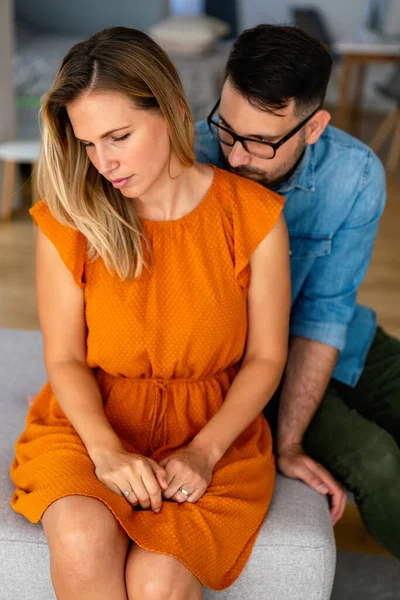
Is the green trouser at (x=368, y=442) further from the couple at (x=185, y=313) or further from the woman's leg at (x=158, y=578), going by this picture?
the woman's leg at (x=158, y=578)

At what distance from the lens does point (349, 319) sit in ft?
5.86

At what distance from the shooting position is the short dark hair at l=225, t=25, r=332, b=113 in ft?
5.19

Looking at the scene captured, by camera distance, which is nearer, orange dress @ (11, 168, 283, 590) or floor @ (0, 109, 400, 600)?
orange dress @ (11, 168, 283, 590)

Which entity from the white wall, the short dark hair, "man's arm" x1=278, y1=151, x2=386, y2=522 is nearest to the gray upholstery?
"man's arm" x1=278, y1=151, x2=386, y2=522

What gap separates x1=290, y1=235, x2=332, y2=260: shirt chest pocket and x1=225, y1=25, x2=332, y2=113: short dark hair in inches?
11.3

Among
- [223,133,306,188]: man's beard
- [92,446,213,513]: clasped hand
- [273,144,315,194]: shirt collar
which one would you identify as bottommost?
[92,446,213,513]: clasped hand

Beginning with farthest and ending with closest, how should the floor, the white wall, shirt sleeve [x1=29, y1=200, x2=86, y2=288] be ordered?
1. the white wall
2. the floor
3. shirt sleeve [x1=29, y1=200, x2=86, y2=288]

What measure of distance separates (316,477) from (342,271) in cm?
46

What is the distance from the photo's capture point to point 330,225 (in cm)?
177

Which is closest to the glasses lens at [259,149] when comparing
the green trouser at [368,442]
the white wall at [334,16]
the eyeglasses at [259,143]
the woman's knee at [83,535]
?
the eyeglasses at [259,143]

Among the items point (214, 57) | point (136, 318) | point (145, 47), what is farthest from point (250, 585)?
point (214, 57)

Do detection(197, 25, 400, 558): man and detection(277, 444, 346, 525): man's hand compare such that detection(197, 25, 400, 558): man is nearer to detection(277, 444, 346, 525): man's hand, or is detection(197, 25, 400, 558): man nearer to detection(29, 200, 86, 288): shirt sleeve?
detection(277, 444, 346, 525): man's hand

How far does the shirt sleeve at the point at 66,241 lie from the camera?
1452 millimetres

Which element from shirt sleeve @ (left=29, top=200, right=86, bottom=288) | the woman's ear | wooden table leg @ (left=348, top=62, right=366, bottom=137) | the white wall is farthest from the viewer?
the white wall
